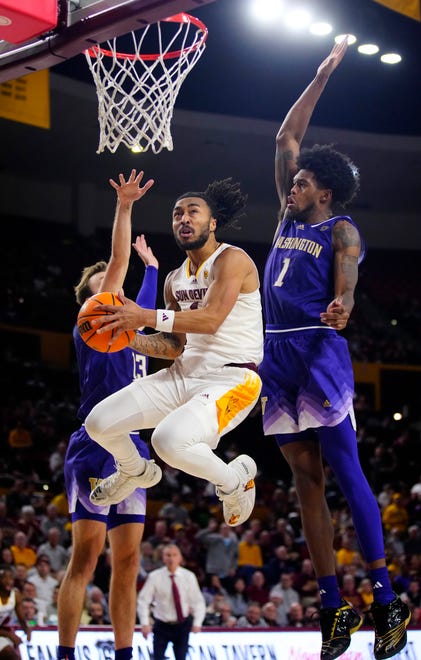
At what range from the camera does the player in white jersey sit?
222 inches

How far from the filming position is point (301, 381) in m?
5.91

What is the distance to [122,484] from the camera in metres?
6.04

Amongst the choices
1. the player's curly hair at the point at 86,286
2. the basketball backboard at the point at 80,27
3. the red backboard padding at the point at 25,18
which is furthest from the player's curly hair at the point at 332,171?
the player's curly hair at the point at 86,286

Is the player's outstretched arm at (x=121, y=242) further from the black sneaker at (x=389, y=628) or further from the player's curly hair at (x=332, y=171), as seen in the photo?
the black sneaker at (x=389, y=628)

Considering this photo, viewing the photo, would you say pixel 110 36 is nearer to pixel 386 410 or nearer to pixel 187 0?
pixel 187 0

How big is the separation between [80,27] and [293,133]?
1557mm

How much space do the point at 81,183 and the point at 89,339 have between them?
64.3ft

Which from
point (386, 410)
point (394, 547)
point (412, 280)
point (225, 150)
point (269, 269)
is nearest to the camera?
point (269, 269)

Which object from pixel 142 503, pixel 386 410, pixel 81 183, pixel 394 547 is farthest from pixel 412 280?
pixel 142 503

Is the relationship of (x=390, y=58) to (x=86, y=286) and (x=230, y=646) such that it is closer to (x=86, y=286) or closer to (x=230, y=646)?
Answer: (x=230, y=646)

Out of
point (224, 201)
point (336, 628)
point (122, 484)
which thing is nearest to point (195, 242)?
point (224, 201)

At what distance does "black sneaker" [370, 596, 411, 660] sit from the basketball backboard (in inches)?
131

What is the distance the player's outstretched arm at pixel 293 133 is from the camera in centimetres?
642

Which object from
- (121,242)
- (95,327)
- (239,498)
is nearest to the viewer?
(95,327)
